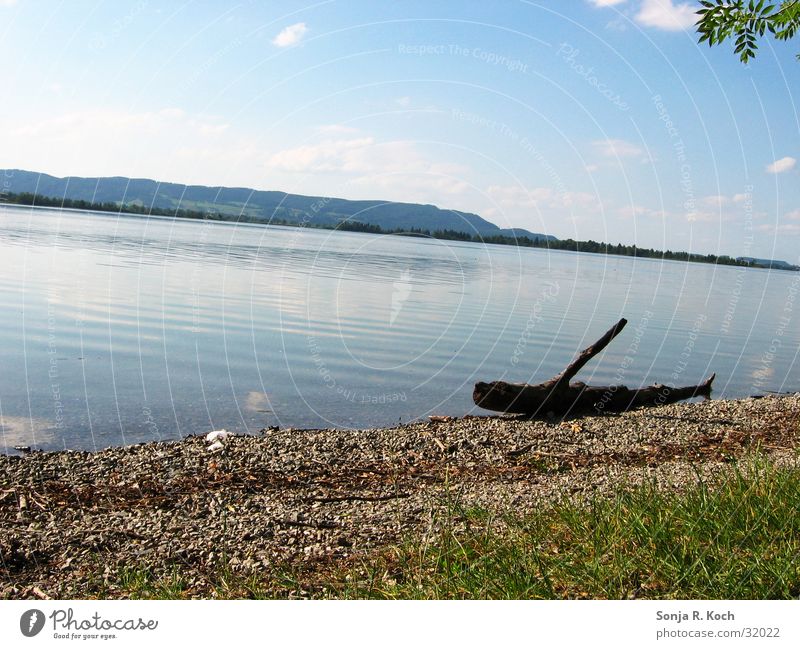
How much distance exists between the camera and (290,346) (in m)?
21.8

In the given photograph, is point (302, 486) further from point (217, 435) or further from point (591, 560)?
point (591, 560)

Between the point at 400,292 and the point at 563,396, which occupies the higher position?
the point at 400,292

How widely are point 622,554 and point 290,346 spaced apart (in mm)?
16928

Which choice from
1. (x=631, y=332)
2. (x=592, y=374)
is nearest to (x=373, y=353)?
(x=592, y=374)

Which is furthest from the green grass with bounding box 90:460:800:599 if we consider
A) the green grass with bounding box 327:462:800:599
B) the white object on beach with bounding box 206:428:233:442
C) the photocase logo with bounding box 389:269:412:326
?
the photocase logo with bounding box 389:269:412:326

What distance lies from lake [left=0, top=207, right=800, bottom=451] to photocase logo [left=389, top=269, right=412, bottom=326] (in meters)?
0.21

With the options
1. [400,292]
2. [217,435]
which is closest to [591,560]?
[217,435]

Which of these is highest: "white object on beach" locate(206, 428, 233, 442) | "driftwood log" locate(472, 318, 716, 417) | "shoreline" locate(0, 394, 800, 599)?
"driftwood log" locate(472, 318, 716, 417)

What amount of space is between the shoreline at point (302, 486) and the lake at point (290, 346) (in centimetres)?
216
